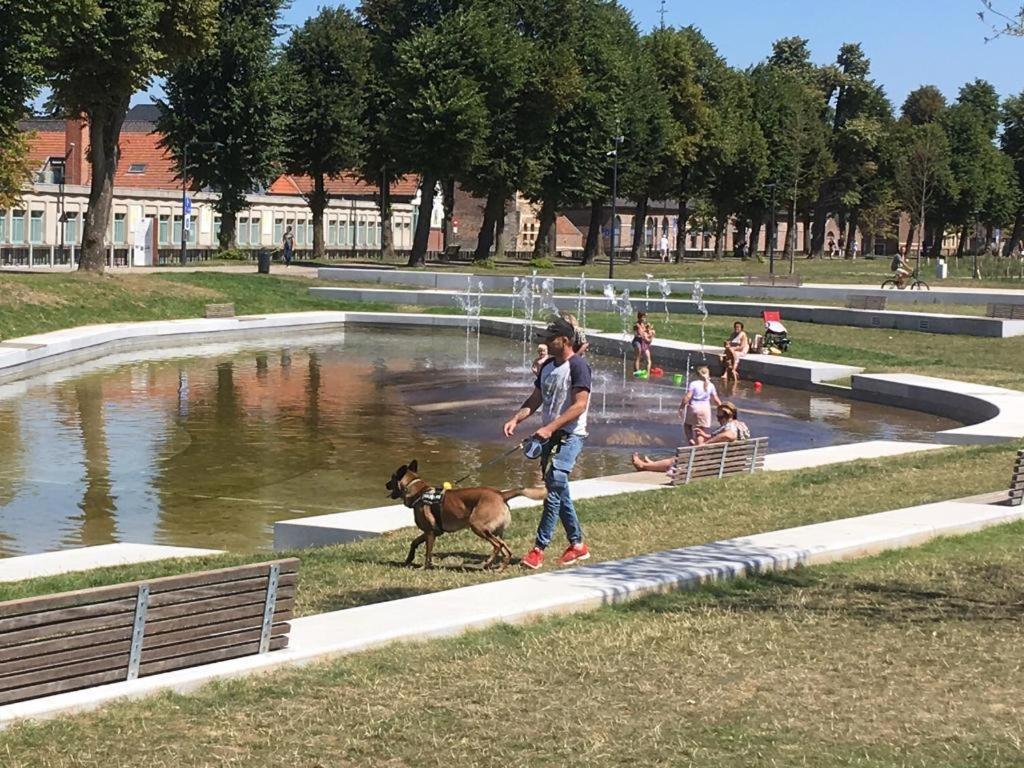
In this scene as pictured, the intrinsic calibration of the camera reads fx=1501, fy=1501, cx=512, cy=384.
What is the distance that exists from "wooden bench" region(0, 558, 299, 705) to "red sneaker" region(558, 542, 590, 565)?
12.4 feet

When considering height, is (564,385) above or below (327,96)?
below

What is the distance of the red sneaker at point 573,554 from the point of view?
39.6ft

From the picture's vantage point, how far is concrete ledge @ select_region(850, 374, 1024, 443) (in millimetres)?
22781

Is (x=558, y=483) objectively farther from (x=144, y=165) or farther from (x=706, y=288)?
(x=144, y=165)

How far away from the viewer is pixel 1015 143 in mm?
131625

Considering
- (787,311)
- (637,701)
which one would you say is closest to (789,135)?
(787,311)

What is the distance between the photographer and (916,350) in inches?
1523

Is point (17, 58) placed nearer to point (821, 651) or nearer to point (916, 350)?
point (916, 350)

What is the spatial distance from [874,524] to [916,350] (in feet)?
85.1

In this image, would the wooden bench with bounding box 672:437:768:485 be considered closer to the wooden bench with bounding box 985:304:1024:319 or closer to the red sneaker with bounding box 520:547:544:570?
the red sneaker with bounding box 520:547:544:570

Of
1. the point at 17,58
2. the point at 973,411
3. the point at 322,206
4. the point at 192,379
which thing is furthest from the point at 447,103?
the point at 973,411

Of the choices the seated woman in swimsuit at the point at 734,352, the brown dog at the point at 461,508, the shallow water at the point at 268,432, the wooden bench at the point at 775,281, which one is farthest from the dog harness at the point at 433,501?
the wooden bench at the point at 775,281

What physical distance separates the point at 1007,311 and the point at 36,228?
4567 centimetres

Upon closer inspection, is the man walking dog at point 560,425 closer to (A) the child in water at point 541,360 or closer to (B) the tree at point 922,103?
(A) the child in water at point 541,360
